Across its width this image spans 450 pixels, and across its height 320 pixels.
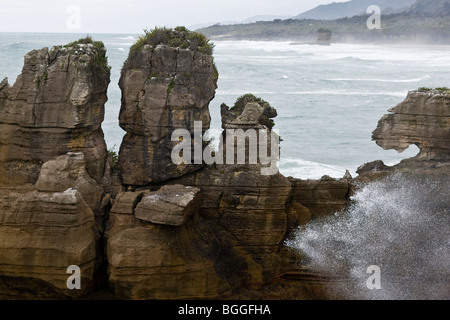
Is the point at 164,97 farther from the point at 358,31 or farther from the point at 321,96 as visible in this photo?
the point at 358,31

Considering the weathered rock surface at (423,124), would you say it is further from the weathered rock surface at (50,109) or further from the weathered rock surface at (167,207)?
the weathered rock surface at (50,109)

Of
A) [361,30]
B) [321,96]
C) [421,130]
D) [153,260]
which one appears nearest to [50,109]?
[153,260]

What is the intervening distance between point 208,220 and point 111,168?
3.03 metres

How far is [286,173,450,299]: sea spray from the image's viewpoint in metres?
15.7

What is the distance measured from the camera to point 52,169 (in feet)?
50.2

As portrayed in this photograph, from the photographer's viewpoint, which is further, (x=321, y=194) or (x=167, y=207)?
(x=321, y=194)

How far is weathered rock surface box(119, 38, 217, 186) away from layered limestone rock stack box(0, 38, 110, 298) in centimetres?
83

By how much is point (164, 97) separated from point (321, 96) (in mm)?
38268

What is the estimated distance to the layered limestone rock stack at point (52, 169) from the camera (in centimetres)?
1472

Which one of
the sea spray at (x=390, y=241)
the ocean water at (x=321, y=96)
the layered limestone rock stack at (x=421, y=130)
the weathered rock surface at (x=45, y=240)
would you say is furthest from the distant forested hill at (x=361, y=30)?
the weathered rock surface at (x=45, y=240)

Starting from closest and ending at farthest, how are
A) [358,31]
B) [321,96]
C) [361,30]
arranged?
[321,96], [361,30], [358,31]

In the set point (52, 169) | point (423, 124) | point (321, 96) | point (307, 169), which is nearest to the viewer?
point (52, 169)

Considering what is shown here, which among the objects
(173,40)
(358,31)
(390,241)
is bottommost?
(390,241)

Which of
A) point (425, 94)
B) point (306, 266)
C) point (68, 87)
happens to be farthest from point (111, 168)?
point (425, 94)
